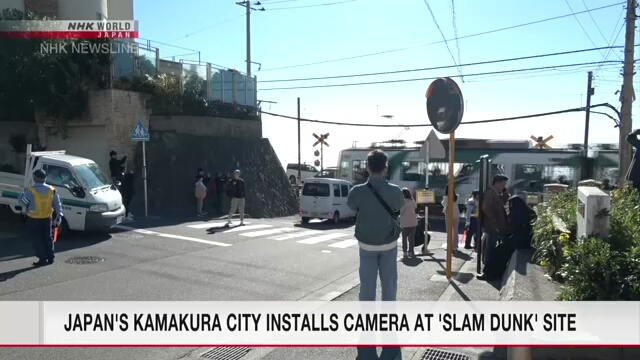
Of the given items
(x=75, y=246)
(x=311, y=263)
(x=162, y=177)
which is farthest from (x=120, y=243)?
(x=162, y=177)

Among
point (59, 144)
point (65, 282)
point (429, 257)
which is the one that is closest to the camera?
point (65, 282)

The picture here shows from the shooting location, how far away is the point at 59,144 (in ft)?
62.6

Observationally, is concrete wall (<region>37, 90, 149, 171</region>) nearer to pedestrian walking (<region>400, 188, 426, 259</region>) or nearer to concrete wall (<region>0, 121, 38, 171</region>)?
concrete wall (<region>0, 121, 38, 171</region>)

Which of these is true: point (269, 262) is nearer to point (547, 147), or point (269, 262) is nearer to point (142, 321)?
point (142, 321)

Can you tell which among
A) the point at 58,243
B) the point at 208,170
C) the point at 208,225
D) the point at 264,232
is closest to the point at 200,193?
the point at 208,225

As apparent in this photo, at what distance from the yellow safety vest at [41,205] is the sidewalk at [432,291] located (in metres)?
5.64

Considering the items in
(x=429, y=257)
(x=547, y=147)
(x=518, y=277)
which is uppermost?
(x=547, y=147)

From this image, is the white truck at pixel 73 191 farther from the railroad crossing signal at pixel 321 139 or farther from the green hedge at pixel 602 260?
the railroad crossing signal at pixel 321 139

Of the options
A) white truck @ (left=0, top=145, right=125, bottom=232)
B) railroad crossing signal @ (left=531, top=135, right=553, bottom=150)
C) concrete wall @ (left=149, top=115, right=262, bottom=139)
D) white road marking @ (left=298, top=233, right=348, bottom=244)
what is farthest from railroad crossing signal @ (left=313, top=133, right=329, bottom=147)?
white truck @ (left=0, top=145, right=125, bottom=232)

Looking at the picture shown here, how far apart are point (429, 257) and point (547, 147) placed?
56.3 ft

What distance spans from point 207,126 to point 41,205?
13530 millimetres

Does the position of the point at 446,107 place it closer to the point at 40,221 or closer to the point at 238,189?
the point at 40,221

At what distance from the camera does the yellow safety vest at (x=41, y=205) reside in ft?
28.4

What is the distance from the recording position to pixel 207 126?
71.9 ft
